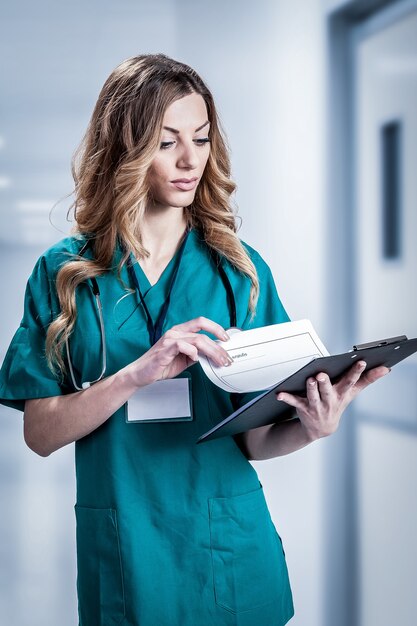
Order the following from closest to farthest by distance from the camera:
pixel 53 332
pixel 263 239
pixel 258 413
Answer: pixel 258 413 → pixel 53 332 → pixel 263 239

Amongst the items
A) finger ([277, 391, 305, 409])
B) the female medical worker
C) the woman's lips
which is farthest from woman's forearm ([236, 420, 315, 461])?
the woman's lips

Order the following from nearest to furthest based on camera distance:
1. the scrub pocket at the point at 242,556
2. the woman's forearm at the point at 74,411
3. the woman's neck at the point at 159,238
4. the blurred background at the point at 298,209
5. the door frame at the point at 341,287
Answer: the woman's forearm at the point at 74,411 → the scrub pocket at the point at 242,556 → the woman's neck at the point at 159,238 → the blurred background at the point at 298,209 → the door frame at the point at 341,287

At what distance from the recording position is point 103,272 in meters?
1.33

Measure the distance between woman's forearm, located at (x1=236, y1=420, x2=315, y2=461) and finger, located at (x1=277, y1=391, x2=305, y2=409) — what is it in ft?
0.38

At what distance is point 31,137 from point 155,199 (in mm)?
924

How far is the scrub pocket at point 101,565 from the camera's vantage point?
125cm

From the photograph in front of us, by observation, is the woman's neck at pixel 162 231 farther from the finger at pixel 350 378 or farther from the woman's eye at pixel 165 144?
the finger at pixel 350 378

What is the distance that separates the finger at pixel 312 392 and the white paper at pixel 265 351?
6cm

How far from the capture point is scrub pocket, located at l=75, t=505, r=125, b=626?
1.25 m

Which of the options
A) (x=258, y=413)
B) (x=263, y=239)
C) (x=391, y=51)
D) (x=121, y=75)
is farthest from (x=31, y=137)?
(x=258, y=413)

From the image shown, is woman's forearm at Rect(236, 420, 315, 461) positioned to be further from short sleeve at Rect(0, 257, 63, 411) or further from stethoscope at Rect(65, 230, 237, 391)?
short sleeve at Rect(0, 257, 63, 411)

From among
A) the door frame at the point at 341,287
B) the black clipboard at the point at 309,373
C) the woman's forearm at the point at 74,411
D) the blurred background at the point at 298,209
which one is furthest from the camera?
the door frame at the point at 341,287

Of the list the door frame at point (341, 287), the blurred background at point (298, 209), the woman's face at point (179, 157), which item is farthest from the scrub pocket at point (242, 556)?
the door frame at point (341, 287)

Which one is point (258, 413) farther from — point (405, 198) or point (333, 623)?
point (333, 623)
